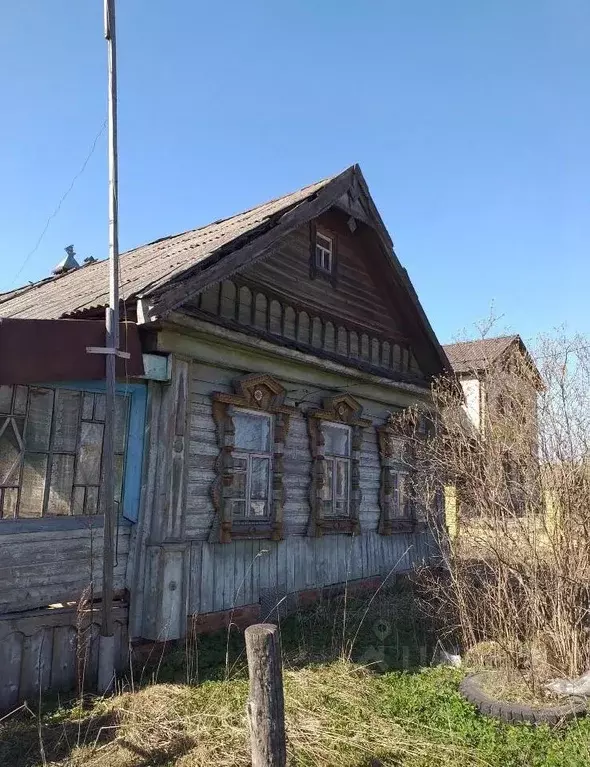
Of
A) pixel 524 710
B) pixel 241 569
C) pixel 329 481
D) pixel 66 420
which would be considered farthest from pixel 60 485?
pixel 524 710

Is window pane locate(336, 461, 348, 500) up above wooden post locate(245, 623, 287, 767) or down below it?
above

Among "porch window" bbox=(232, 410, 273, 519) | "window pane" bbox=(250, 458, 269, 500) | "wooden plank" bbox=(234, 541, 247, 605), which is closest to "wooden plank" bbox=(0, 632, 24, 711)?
"wooden plank" bbox=(234, 541, 247, 605)

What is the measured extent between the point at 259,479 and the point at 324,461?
1.37m

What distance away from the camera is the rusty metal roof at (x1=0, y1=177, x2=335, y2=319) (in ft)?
20.2

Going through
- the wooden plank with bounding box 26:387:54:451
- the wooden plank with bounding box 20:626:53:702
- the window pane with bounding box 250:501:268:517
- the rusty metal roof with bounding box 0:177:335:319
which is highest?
the rusty metal roof with bounding box 0:177:335:319

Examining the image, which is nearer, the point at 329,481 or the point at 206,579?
the point at 206,579

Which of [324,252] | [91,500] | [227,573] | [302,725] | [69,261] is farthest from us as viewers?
[69,261]

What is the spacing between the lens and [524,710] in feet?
15.9

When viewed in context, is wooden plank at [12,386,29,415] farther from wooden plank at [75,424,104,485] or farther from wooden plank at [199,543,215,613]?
wooden plank at [199,543,215,613]

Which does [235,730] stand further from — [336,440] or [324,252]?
[324,252]

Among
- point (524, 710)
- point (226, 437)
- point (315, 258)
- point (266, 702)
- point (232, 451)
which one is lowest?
point (524, 710)

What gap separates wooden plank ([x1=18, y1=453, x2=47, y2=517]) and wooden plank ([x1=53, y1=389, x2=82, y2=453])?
20cm

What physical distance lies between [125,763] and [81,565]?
204 centimetres

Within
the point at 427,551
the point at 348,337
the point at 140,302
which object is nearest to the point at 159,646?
the point at 140,302
